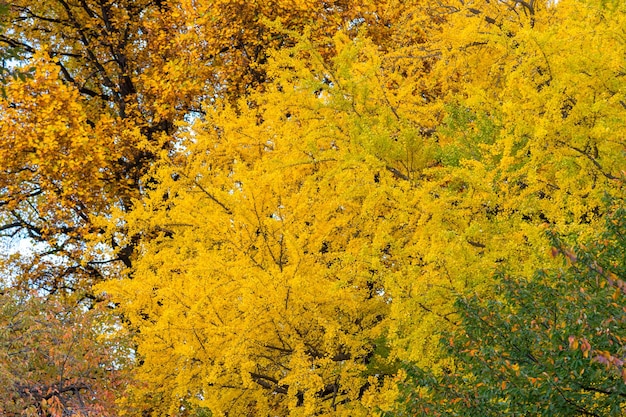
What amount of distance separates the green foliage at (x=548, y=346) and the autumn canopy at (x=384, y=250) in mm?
19

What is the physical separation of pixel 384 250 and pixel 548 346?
17.2 ft

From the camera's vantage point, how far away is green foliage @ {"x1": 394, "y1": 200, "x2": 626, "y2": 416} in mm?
5605

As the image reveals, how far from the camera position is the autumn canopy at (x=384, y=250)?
6375mm

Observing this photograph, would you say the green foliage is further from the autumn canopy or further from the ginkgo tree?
the ginkgo tree

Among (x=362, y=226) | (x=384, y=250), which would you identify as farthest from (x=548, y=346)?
(x=384, y=250)

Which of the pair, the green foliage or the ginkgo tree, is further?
the ginkgo tree

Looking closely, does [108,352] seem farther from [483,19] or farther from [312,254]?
[483,19]

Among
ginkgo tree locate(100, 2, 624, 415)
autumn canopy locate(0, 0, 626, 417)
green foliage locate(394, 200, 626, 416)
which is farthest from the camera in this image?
ginkgo tree locate(100, 2, 624, 415)

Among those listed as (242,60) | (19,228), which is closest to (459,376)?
(242,60)

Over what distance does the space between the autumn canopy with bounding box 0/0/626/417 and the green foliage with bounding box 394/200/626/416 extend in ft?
0.06

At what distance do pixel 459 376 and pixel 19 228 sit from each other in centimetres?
1361

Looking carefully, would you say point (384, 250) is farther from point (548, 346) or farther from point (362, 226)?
point (548, 346)

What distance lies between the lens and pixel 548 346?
20.2 ft

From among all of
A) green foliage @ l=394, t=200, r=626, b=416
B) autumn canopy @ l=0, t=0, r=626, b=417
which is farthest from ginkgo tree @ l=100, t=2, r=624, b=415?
green foliage @ l=394, t=200, r=626, b=416
